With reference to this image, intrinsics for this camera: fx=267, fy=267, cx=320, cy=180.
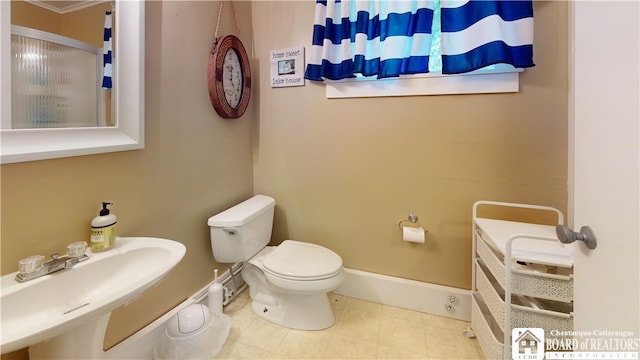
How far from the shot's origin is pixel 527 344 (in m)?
1.12

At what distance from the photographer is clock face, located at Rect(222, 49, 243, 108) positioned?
174 centimetres

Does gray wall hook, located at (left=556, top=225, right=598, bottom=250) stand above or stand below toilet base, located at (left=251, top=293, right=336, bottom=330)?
above

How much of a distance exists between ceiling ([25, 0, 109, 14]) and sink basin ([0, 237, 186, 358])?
3.06 feet

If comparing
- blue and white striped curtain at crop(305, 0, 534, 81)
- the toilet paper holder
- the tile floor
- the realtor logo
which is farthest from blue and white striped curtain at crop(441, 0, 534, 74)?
the tile floor

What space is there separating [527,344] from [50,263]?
1836 millimetres

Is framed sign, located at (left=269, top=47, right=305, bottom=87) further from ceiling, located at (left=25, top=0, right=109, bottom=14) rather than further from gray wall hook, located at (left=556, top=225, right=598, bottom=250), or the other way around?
gray wall hook, located at (left=556, top=225, right=598, bottom=250)

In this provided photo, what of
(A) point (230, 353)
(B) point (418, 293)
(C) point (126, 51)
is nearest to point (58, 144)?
(C) point (126, 51)

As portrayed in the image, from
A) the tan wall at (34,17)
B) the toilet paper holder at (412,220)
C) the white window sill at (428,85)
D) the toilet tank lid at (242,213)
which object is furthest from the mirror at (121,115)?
the toilet paper holder at (412,220)

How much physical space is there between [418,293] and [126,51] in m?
2.10

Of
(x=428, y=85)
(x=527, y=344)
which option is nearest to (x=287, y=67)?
(x=428, y=85)

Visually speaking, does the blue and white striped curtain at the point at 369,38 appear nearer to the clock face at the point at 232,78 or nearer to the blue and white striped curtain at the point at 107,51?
the clock face at the point at 232,78

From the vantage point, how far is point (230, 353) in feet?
4.66

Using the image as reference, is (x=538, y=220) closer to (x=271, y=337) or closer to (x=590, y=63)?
(x=590, y=63)

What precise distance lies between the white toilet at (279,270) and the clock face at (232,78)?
742 millimetres
